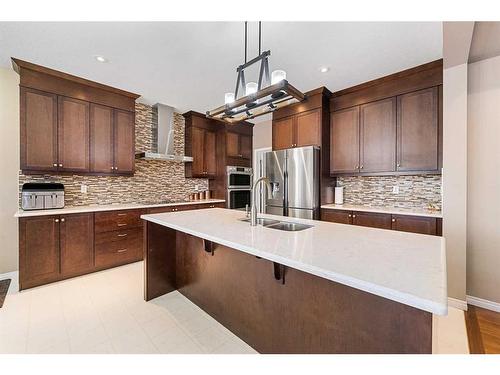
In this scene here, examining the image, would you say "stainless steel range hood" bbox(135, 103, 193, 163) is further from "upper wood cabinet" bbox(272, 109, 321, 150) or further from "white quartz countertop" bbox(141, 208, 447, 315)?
"white quartz countertop" bbox(141, 208, 447, 315)

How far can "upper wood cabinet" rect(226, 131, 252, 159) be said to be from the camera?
4816 millimetres

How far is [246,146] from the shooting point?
518 cm

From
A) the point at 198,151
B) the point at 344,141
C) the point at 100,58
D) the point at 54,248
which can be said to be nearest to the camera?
the point at 100,58

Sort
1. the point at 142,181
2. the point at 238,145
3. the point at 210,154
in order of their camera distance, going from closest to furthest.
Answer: the point at 142,181 < the point at 210,154 < the point at 238,145

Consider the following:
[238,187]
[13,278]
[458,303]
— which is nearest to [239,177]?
[238,187]

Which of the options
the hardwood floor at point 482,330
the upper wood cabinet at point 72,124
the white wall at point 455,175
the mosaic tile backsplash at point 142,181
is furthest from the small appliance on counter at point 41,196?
the white wall at point 455,175

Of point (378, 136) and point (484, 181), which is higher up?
point (378, 136)

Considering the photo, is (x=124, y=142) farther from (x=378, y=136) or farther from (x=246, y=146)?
(x=378, y=136)

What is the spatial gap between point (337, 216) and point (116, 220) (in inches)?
120

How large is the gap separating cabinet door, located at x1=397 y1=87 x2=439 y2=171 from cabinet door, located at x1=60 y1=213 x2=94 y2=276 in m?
4.04

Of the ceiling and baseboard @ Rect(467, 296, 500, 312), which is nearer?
the ceiling

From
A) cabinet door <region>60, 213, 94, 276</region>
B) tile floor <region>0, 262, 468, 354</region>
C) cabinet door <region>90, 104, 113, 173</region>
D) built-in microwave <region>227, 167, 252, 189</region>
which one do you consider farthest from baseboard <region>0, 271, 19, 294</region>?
built-in microwave <region>227, 167, 252, 189</region>

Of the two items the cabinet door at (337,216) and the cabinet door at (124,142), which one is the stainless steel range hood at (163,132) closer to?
the cabinet door at (124,142)
